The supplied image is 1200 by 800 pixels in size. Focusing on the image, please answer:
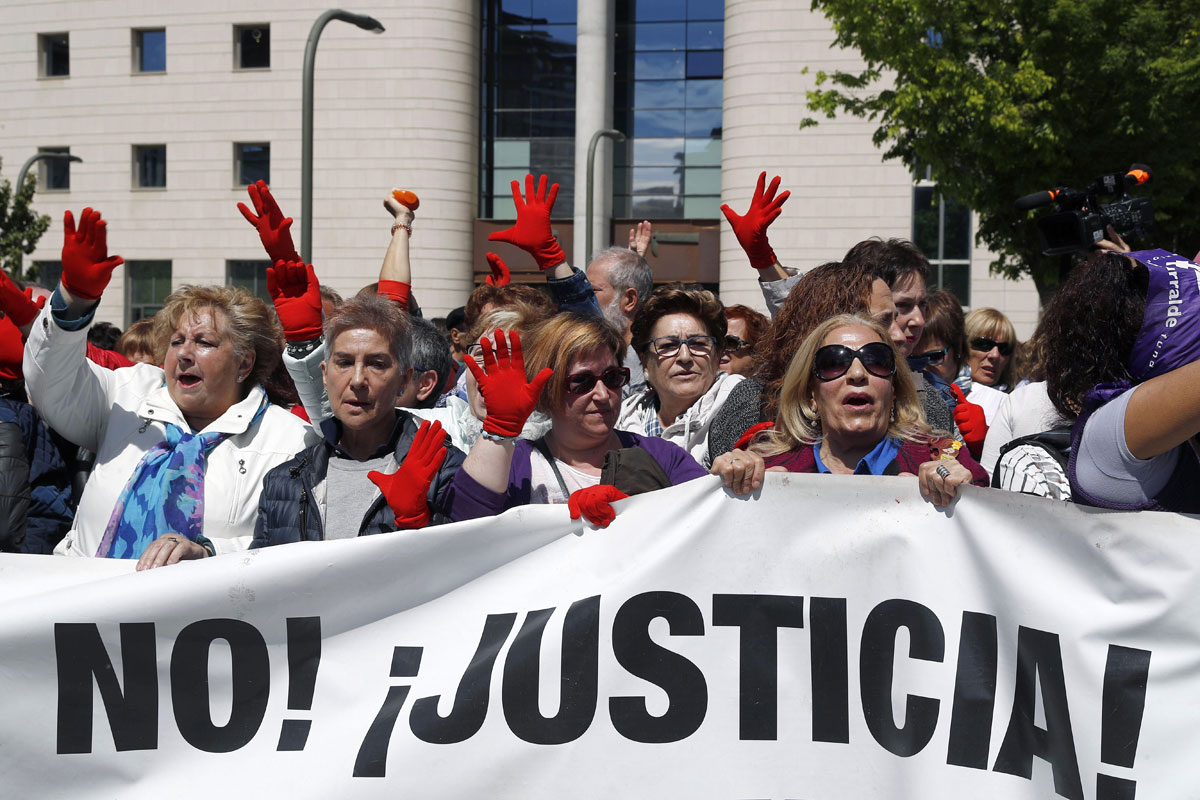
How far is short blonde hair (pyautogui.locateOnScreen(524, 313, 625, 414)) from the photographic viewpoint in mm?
3453

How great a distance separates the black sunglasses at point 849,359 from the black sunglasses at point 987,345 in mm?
4544

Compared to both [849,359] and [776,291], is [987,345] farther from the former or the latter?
[849,359]

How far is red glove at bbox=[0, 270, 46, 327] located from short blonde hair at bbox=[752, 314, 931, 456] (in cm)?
242

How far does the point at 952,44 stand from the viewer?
15.9 meters

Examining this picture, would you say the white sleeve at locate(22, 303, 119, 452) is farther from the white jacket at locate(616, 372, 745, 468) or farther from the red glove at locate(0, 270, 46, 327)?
the white jacket at locate(616, 372, 745, 468)

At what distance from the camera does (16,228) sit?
2561 cm

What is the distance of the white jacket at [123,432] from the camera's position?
11.5ft

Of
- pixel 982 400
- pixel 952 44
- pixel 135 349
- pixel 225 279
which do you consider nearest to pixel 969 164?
pixel 952 44

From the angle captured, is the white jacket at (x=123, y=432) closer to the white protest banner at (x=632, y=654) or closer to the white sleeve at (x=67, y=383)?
the white sleeve at (x=67, y=383)

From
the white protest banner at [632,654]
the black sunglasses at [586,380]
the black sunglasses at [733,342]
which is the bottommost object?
the white protest banner at [632,654]

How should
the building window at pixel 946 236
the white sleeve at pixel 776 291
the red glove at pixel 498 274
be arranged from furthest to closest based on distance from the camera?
the building window at pixel 946 236, the red glove at pixel 498 274, the white sleeve at pixel 776 291

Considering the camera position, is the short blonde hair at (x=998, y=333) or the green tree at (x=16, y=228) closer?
the short blonde hair at (x=998, y=333)

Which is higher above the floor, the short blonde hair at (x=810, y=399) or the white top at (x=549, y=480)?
the short blonde hair at (x=810, y=399)

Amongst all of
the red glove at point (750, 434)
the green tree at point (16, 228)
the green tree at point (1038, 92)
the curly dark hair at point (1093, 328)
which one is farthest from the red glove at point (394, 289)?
the green tree at point (16, 228)
